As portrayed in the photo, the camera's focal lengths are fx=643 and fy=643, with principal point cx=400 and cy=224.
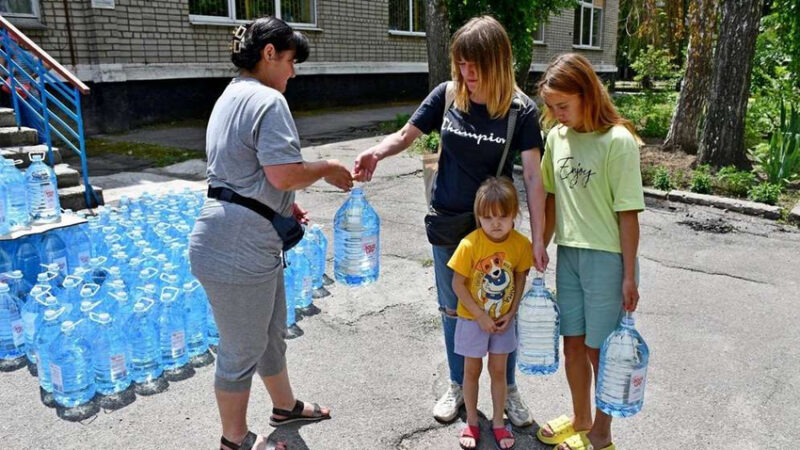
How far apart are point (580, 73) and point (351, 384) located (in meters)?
2.13

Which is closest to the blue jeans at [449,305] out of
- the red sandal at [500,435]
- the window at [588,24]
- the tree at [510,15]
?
the red sandal at [500,435]

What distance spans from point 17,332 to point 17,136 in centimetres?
379

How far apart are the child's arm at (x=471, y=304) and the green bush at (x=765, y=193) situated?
6.03 metres

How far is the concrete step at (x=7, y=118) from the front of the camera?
707 centimetres

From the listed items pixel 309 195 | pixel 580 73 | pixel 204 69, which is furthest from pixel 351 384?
pixel 204 69

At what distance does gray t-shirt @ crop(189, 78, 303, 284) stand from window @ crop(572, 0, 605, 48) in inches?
1003

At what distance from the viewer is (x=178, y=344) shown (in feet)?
12.5

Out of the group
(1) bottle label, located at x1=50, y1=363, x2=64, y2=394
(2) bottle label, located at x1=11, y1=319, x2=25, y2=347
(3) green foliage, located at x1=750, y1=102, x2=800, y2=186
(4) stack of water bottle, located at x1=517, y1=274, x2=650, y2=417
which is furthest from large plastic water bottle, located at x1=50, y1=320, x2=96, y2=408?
(3) green foliage, located at x1=750, y1=102, x2=800, y2=186

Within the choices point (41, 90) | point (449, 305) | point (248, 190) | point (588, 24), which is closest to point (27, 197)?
point (41, 90)

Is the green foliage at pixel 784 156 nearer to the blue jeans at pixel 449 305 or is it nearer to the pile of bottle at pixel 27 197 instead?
the blue jeans at pixel 449 305

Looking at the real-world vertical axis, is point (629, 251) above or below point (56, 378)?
above

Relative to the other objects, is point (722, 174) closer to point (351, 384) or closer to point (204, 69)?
point (351, 384)

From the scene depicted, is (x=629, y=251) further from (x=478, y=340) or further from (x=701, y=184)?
(x=701, y=184)

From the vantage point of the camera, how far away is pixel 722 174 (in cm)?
811
